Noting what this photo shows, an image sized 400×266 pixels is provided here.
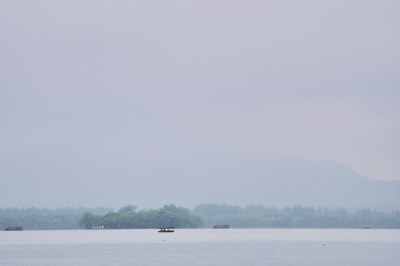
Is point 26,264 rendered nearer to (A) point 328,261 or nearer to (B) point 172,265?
(B) point 172,265

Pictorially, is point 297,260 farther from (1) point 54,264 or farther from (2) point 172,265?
(1) point 54,264

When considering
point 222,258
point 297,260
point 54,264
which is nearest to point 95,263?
point 54,264

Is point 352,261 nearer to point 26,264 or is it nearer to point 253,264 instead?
point 253,264

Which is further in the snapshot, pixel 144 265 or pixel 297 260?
pixel 297 260

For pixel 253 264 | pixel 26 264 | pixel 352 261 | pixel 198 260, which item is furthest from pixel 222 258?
pixel 26 264

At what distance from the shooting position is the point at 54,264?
4013 inches

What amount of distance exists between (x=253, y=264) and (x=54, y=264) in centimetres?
2772

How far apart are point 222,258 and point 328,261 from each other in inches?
642

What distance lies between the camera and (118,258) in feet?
380

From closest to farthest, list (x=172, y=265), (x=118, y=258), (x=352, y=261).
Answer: (x=172, y=265) → (x=352, y=261) → (x=118, y=258)

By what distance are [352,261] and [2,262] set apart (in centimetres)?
5134

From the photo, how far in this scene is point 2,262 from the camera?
354 feet

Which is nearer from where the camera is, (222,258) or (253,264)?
(253,264)

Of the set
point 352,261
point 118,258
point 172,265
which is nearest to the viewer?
point 172,265
